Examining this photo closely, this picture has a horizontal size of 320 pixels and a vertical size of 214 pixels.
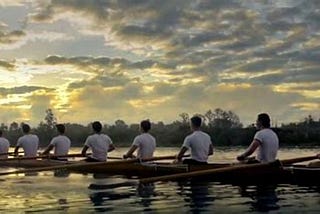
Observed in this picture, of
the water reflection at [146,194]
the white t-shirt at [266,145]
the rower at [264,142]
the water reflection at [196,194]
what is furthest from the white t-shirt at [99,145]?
the white t-shirt at [266,145]


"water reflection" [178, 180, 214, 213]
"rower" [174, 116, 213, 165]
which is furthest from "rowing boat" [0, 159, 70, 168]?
"water reflection" [178, 180, 214, 213]

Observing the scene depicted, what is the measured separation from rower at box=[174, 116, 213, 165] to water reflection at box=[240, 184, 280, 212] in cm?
173

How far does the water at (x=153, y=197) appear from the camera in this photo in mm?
11039

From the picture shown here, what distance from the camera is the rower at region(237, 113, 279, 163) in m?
13.6

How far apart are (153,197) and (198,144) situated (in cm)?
269

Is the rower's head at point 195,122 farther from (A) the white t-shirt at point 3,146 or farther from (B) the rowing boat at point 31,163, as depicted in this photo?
(A) the white t-shirt at point 3,146

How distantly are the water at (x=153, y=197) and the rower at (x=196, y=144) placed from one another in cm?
63

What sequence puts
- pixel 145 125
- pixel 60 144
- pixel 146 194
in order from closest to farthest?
1. pixel 146 194
2. pixel 145 125
3. pixel 60 144

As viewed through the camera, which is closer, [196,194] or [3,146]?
[196,194]

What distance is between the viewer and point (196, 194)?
13086 mm

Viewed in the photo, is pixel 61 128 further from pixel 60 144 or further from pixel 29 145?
pixel 29 145

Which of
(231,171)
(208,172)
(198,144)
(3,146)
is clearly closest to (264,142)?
(231,171)

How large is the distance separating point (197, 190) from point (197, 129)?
1.88 m

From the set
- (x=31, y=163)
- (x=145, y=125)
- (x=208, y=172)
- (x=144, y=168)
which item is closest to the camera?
(x=208, y=172)
